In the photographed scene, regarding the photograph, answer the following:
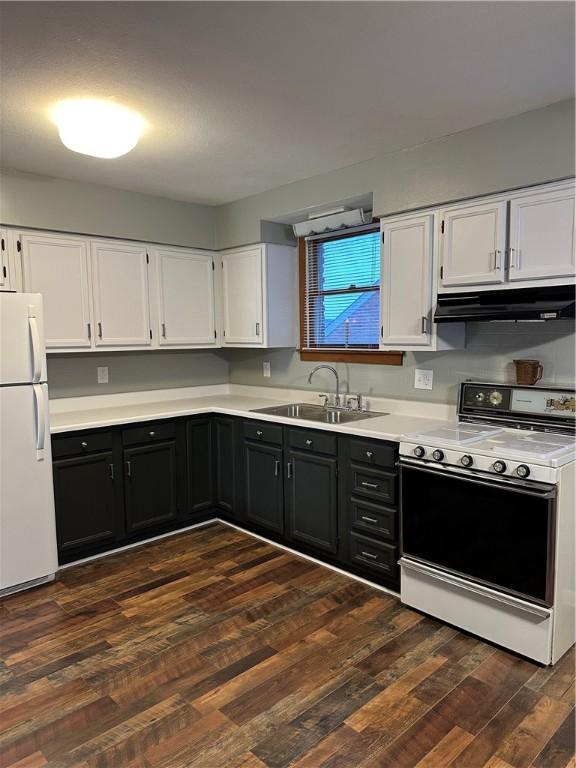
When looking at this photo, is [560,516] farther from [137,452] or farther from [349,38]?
[137,452]

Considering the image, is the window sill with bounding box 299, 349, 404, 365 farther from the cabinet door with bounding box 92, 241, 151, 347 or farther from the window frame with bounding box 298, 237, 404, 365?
the cabinet door with bounding box 92, 241, 151, 347

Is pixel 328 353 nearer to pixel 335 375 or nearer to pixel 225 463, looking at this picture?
pixel 335 375

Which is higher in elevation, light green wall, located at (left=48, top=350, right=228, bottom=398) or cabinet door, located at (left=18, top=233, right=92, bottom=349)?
cabinet door, located at (left=18, top=233, right=92, bottom=349)

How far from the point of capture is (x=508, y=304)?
2605 millimetres

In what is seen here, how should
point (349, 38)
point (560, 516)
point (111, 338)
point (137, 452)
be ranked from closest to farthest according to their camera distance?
1. point (349, 38)
2. point (560, 516)
3. point (137, 452)
4. point (111, 338)

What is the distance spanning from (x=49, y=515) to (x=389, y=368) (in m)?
2.26

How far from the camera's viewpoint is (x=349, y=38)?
6.16 ft

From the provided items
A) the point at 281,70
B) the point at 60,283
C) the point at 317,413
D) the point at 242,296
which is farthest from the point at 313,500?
the point at 281,70

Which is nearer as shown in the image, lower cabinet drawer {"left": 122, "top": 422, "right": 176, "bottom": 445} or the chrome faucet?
lower cabinet drawer {"left": 122, "top": 422, "right": 176, "bottom": 445}

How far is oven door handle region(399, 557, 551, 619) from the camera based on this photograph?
2.26m

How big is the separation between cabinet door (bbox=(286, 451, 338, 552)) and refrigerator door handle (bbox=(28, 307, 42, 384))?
1.54m

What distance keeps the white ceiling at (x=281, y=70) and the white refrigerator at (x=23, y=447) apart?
98cm

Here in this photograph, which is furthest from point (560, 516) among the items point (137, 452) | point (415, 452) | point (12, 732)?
point (137, 452)

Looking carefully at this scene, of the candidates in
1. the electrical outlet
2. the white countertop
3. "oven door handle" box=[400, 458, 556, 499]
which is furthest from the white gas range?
the electrical outlet
